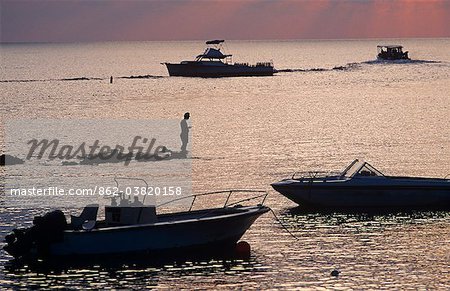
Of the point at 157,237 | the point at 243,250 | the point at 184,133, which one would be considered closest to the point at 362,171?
the point at 243,250

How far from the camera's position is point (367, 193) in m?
41.1

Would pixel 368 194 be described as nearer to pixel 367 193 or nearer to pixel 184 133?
pixel 367 193

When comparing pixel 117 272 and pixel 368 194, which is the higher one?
pixel 368 194

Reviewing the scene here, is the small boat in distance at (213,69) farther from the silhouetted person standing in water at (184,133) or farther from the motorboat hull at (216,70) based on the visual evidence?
the silhouetted person standing in water at (184,133)

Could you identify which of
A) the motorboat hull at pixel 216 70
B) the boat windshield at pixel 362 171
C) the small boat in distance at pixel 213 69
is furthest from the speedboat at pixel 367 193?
the motorboat hull at pixel 216 70

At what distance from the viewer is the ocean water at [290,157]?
31.3m

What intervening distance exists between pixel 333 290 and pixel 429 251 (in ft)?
19.8

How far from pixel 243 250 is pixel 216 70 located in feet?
414

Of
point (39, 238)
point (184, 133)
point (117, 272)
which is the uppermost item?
point (184, 133)

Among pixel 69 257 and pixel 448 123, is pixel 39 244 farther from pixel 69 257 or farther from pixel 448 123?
pixel 448 123

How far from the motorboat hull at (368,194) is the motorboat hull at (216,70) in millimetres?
116097

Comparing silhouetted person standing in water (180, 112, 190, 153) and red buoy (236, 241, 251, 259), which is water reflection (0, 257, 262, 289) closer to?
red buoy (236, 241, 251, 259)

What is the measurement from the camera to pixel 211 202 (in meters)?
42.9

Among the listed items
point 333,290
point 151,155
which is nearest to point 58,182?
point 151,155
